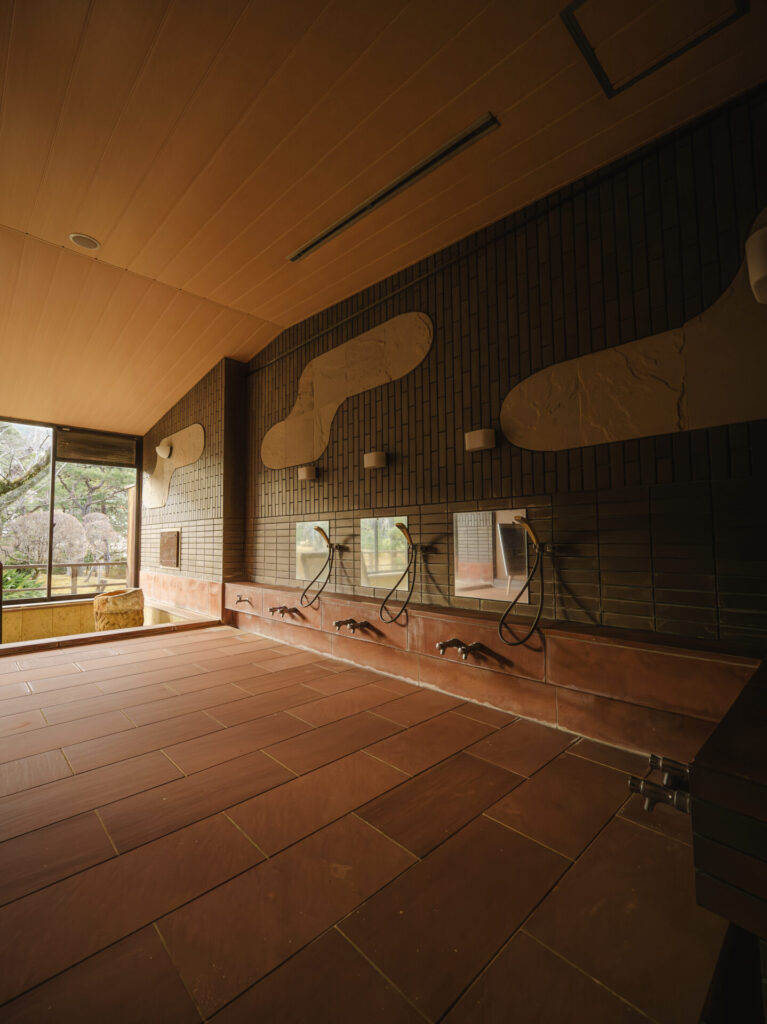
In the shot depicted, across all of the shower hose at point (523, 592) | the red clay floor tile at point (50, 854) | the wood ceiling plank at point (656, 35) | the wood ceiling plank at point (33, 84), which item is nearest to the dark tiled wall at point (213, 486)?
the wood ceiling plank at point (33, 84)

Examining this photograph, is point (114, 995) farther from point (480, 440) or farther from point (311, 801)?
point (480, 440)

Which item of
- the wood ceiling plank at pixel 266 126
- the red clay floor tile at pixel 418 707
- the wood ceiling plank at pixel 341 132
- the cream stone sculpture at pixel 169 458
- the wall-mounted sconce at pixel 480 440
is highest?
the wood ceiling plank at pixel 266 126

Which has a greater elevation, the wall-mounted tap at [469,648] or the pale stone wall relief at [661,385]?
the pale stone wall relief at [661,385]

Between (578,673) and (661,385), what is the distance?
1.38 meters

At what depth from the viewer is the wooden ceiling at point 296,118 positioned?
1864 millimetres

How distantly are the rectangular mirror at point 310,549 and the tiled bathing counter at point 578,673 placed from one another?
2.33ft

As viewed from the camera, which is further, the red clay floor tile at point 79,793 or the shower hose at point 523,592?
the shower hose at point 523,592

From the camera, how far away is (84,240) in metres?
3.23

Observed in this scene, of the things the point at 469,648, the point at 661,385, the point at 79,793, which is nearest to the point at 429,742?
the point at 469,648

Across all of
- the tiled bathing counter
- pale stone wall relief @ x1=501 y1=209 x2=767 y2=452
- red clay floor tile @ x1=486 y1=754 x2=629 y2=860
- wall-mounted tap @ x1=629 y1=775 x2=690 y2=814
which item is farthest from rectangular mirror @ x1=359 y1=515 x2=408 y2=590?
wall-mounted tap @ x1=629 y1=775 x2=690 y2=814

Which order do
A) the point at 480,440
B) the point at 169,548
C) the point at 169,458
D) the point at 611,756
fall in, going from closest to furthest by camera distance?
the point at 611,756 < the point at 480,440 < the point at 169,548 < the point at 169,458

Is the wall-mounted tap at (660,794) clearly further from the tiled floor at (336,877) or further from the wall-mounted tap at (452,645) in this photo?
the wall-mounted tap at (452,645)

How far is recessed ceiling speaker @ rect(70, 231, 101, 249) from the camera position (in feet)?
10.4

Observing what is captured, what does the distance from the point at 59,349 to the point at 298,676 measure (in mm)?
3979
